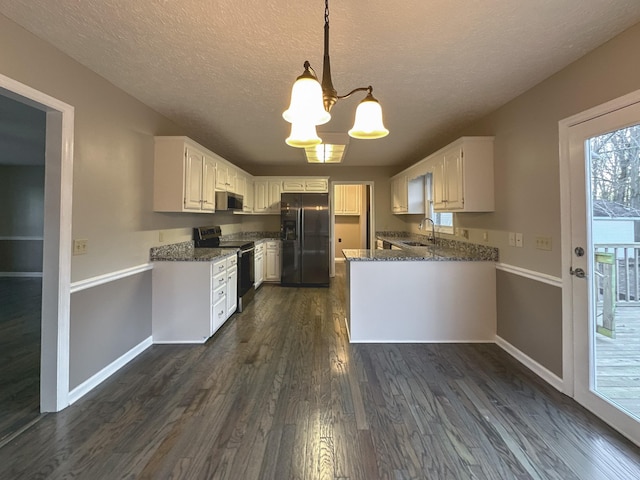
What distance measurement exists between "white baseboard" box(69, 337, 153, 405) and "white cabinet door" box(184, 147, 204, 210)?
1.48m

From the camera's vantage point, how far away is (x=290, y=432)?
1.81 metres

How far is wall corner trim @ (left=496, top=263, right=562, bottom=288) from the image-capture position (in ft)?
7.71

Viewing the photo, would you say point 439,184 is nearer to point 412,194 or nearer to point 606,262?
point 412,194

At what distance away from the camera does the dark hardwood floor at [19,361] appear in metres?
1.98

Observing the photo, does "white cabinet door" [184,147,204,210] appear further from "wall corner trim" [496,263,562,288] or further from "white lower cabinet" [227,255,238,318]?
"wall corner trim" [496,263,562,288]

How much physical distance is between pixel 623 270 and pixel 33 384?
4241 millimetres

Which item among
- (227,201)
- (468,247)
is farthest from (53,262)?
(468,247)

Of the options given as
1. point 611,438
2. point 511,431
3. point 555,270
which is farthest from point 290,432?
point 555,270

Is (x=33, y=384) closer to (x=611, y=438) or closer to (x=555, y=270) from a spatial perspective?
(x=611, y=438)

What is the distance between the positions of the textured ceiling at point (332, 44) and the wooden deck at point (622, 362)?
1775mm

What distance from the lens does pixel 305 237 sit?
5.79m

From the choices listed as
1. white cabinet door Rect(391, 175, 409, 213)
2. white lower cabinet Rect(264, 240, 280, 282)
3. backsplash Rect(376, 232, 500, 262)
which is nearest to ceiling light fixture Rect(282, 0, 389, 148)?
backsplash Rect(376, 232, 500, 262)

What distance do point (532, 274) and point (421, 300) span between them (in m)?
1.01

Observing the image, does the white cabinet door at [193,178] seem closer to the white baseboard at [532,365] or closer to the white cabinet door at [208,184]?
the white cabinet door at [208,184]
